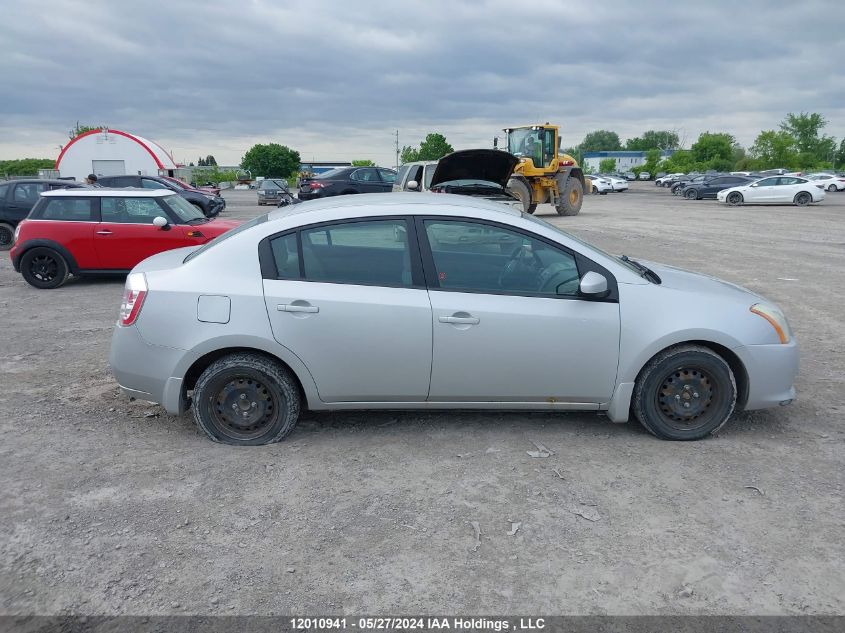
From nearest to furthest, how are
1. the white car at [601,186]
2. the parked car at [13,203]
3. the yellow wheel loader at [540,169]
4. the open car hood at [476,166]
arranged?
the parked car at [13,203] → the open car hood at [476,166] → the yellow wheel loader at [540,169] → the white car at [601,186]

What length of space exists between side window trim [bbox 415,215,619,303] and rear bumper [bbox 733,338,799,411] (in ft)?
3.07

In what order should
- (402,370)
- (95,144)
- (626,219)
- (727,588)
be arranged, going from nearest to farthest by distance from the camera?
(727,588), (402,370), (626,219), (95,144)

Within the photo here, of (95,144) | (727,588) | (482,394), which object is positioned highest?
(95,144)

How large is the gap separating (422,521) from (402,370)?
1082mm

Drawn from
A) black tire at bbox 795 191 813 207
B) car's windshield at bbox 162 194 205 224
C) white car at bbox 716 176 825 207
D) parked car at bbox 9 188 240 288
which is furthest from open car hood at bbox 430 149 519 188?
black tire at bbox 795 191 813 207

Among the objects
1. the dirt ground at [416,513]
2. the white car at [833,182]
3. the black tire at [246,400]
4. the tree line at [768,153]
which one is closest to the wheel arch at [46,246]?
the dirt ground at [416,513]

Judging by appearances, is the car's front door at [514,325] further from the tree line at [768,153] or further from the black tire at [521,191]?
the tree line at [768,153]

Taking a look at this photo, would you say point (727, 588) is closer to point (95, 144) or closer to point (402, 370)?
point (402, 370)

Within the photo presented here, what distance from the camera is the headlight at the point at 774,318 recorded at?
4.37 meters

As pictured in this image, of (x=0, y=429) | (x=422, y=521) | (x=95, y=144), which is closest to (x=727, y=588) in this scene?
(x=422, y=521)

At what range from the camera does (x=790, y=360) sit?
439 cm

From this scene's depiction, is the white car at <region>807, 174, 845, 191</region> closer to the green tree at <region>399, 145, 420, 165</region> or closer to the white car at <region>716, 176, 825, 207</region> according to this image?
the white car at <region>716, 176, 825, 207</region>

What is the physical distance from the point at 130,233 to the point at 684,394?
8696 mm

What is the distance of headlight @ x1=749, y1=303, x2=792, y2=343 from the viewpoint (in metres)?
4.37
